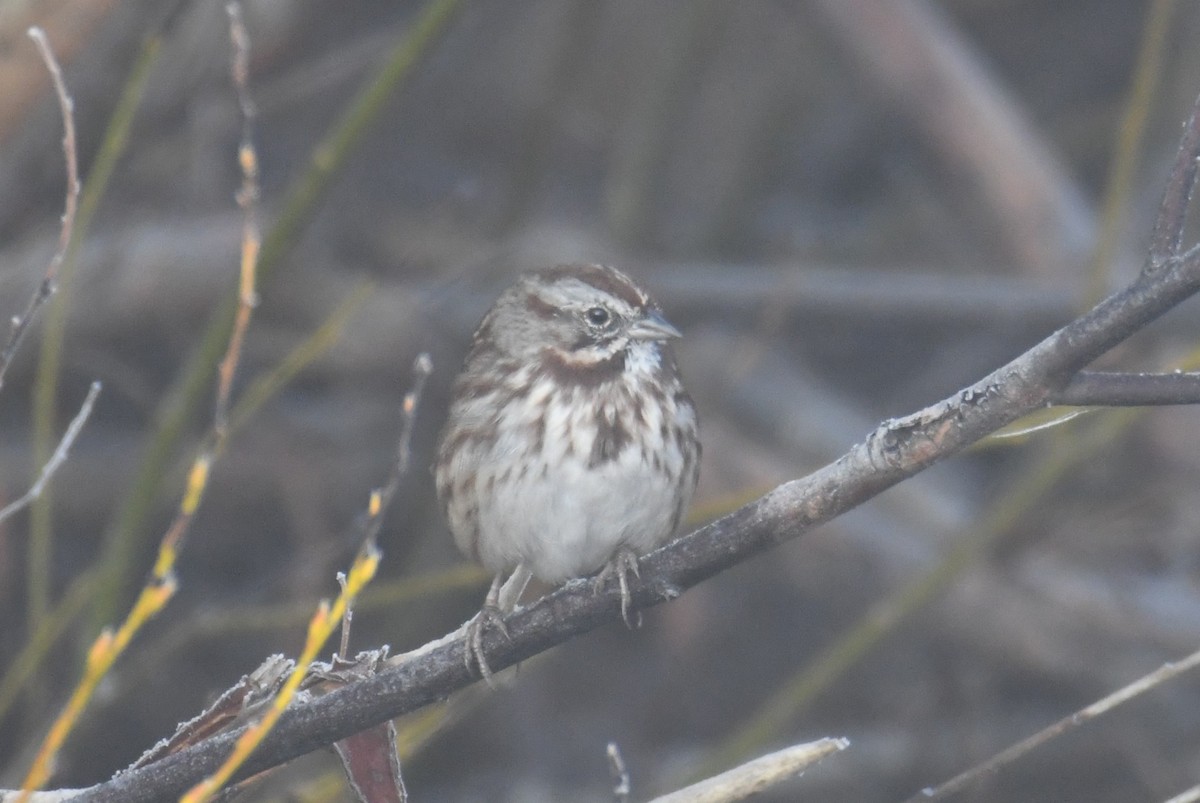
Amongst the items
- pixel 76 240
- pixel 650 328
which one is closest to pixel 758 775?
pixel 650 328

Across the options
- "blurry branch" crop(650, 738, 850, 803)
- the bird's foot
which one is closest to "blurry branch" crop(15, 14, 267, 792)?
the bird's foot

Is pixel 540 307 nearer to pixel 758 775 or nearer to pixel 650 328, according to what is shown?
pixel 650 328

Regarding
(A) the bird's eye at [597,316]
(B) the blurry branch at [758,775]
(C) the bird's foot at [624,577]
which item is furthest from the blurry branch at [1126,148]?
(B) the blurry branch at [758,775]

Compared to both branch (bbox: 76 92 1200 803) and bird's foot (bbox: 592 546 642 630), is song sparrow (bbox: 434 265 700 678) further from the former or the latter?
branch (bbox: 76 92 1200 803)

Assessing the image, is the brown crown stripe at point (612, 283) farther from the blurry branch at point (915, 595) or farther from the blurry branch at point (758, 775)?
the blurry branch at point (758, 775)

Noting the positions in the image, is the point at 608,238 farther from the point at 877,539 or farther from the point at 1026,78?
the point at 1026,78

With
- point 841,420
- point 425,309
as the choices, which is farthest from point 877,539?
point 425,309
